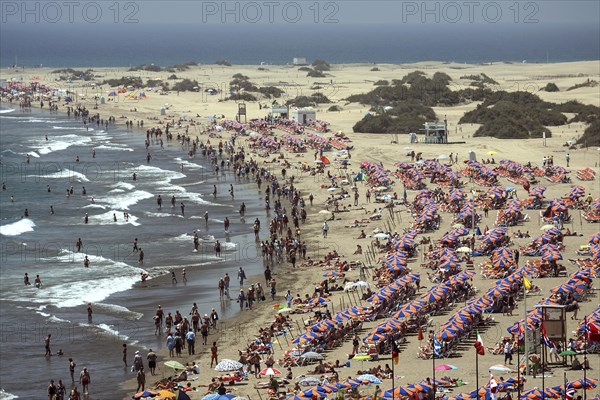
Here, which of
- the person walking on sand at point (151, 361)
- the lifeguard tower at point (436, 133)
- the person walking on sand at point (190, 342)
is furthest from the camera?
the lifeguard tower at point (436, 133)

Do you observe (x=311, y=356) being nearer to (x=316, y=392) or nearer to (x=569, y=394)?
(x=316, y=392)

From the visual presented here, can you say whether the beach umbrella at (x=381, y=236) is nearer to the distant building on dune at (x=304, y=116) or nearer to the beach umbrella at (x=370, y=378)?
the beach umbrella at (x=370, y=378)

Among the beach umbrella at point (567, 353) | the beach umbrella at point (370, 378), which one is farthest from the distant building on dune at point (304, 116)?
the beach umbrella at point (370, 378)

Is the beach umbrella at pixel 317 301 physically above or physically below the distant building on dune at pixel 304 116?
below

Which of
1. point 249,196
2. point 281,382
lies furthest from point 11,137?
point 281,382

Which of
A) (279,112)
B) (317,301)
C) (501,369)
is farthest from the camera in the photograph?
(279,112)

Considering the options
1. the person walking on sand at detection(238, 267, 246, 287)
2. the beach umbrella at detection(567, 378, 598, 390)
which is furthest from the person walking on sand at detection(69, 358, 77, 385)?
the beach umbrella at detection(567, 378, 598, 390)

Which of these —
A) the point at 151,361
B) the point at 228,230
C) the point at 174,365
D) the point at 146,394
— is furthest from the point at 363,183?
the point at 146,394

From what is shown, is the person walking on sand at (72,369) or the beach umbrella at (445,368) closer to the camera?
the beach umbrella at (445,368)
